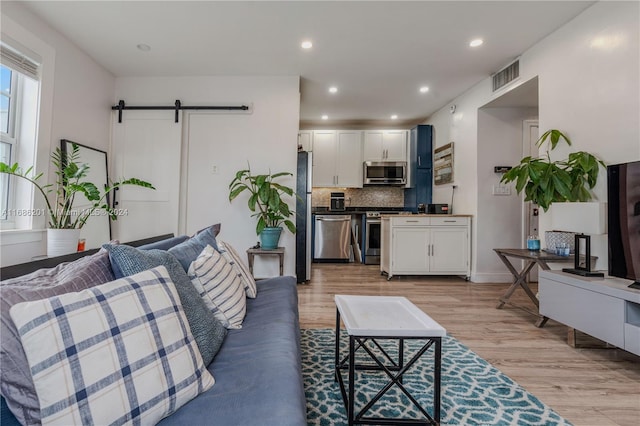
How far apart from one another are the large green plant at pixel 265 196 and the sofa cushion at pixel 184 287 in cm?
223

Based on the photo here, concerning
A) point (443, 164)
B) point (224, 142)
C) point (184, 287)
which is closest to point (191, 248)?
point (184, 287)

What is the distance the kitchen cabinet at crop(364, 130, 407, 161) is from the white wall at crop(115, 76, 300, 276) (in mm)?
2348

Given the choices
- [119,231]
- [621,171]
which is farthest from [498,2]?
[119,231]

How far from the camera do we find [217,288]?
4.39ft

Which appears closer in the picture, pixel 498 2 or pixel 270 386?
pixel 270 386

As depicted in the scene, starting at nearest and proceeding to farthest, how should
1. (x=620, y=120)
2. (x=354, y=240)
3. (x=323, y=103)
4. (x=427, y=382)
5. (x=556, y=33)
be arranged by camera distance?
1. (x=427, y=382)
2. (x=620, y=120)
3. (x=556, y=33)
4. (x=323, y=103)
5. (x=354, y=240)

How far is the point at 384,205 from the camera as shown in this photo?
6141 millimetres

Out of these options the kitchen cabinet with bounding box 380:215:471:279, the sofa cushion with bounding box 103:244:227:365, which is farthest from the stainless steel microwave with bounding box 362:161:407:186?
the sofa cushion with bounding box 103:244:227:365

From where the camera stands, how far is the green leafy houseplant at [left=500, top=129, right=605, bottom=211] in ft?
7.54

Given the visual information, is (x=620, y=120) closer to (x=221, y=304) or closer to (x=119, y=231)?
(x=221, y=304)

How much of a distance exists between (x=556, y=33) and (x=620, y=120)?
3.77ft

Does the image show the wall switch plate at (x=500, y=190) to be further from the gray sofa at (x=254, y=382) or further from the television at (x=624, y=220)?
the gray sofa at (x=254, y=382)

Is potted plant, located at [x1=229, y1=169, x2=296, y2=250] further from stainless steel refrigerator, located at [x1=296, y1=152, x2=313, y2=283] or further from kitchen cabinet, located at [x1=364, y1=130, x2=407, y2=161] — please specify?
kitchen cabinet, located at [x1=364, y1=130, x2=407, y2=161]

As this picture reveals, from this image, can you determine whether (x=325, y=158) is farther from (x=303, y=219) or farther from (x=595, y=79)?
(x=595, y=79)
